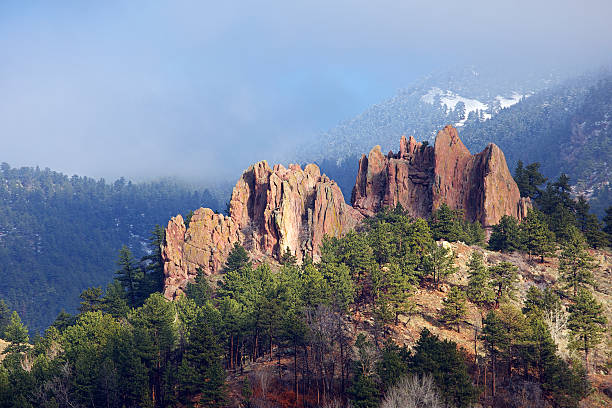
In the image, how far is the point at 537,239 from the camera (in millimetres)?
88188

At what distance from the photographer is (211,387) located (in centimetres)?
Result: 5506

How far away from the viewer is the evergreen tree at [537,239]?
8781 cm

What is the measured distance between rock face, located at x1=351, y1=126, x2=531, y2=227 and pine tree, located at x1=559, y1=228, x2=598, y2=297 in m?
26.6

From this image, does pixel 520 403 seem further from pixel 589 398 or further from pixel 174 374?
pixel 174 374

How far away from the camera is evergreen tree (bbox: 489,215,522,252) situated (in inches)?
3585

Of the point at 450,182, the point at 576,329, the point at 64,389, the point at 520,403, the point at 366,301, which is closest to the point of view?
the point at 520,403

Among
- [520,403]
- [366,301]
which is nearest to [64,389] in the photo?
[366,301]

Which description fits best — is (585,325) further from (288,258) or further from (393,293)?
(288,258)

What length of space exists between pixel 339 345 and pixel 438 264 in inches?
847

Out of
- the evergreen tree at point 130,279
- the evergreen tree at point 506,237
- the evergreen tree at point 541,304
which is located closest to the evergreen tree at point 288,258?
the evergreen tree at point 130,279

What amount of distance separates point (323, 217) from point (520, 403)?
63.0m

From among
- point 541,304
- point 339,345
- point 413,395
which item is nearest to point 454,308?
point 541,304

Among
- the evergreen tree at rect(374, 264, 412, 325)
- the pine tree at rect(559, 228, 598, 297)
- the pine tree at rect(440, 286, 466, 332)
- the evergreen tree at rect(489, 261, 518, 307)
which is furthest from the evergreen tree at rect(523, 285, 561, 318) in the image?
the evergreen tree at rect(374, 264, 412, 325)

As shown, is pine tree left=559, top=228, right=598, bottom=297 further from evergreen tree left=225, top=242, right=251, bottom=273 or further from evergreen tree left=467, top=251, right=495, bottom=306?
evergreen tree left=225, top=242, right=251, bottom=273
